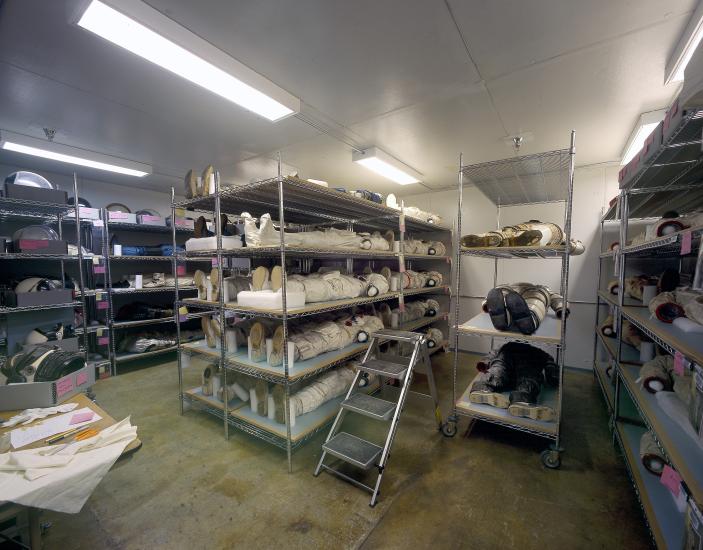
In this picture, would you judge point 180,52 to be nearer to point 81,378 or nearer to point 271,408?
point 81,378

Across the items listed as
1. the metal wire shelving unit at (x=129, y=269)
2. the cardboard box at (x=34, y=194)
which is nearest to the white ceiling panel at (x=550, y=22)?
the metal wire shelving unit at (x=129, y=269)

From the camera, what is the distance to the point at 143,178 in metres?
4.58

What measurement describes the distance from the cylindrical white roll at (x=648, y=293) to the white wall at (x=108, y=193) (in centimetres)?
654

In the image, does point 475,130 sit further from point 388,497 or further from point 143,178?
point 143,178

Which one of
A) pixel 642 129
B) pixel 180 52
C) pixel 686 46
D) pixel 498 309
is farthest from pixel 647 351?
pixel 180 52

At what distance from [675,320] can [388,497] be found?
203cm

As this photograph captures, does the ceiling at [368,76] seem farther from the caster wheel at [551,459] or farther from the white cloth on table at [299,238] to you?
the caster wheel at [551,459]

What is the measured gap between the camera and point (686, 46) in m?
1.70

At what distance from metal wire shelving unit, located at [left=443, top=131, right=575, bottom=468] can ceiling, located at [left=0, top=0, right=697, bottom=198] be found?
45 cm

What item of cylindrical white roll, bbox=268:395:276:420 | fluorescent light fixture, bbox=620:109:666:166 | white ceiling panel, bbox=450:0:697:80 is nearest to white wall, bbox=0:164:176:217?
cylindrical white roll, bbox=268:395:276:420

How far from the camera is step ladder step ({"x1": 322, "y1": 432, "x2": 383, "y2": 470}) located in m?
1.98

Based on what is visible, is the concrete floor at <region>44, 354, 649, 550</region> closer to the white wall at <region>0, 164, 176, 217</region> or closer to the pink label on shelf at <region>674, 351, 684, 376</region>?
the pink label on shelf at <region>674, 351, 684, 376</region>

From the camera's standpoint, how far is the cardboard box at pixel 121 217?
4.21m

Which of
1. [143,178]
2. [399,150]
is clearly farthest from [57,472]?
[143,178]
